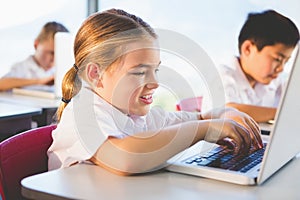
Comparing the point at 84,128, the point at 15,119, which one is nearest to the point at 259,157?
the point at 84,128

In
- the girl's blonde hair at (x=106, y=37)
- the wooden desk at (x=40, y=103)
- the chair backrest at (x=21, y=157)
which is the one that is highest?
the girl's blonde hair at (x=106, y=37)

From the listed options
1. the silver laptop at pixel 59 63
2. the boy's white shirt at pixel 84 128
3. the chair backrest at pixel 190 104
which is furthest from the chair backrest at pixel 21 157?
the silver laptop at pixel 59 63

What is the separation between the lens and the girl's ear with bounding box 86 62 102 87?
1291 millimetres

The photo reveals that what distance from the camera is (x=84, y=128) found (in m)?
1.19

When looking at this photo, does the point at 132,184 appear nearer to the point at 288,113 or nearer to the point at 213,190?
the point at 213,190

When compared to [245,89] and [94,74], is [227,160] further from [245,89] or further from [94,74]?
[245,89]

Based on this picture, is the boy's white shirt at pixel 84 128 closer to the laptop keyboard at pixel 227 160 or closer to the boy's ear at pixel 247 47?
the laptop keyboard at pixel 227 160

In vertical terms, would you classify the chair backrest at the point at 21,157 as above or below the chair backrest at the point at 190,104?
above

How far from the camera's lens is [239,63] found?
282 cm

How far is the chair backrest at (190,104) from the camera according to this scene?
2604 millimetres

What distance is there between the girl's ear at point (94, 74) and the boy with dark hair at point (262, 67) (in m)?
1.46

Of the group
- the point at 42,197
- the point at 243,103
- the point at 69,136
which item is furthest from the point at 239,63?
the point at 42,197

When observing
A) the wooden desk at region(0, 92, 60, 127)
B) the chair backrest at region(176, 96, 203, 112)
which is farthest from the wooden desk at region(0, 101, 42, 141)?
the chair backrest at region(176, 96, 203, 112)

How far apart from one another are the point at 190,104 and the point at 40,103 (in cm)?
83
